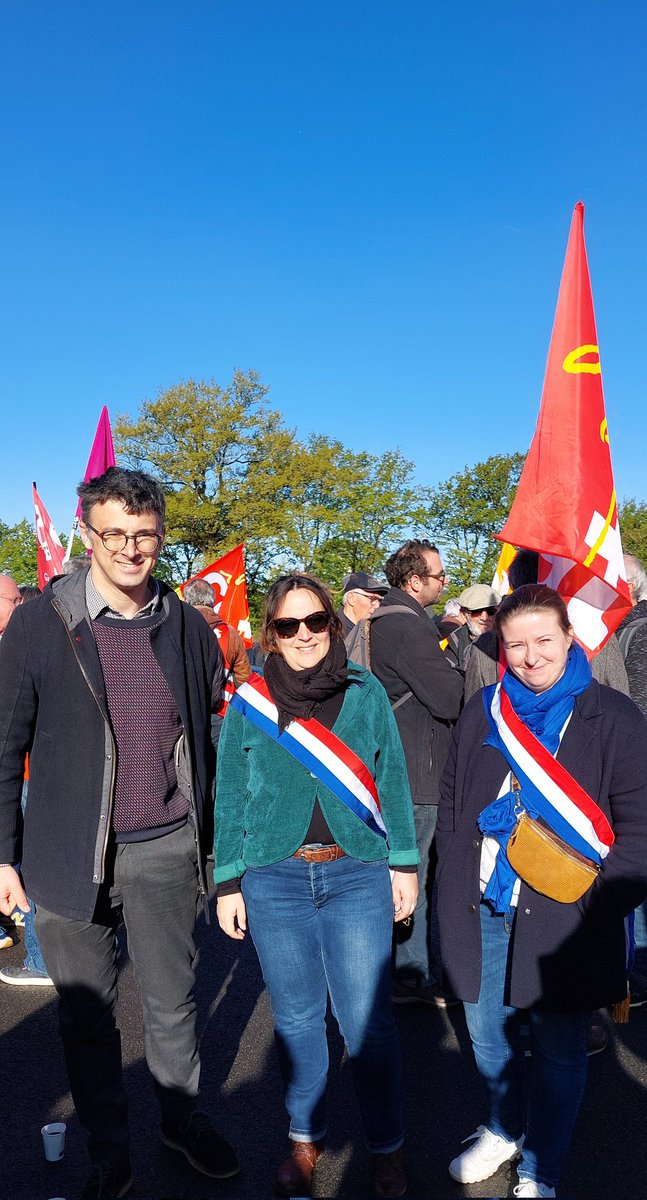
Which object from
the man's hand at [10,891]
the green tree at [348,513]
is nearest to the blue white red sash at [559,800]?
the man's hand at [10,891]

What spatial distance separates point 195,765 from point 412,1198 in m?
1.52

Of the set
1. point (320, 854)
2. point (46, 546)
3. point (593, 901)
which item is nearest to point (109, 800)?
point (320, 854)

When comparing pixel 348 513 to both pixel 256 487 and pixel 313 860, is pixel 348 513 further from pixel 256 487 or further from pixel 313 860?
pixel 313 860

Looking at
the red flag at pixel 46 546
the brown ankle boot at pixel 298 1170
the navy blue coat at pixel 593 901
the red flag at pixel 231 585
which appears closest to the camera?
the navy blue coat at pixel 593 901

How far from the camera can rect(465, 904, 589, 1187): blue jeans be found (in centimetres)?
252

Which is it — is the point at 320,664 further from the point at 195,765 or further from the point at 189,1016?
the point at 189,1016

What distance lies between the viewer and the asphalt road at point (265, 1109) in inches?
115

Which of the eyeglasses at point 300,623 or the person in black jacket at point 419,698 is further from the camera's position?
the person in black jacket at point 419,698

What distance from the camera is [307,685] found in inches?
110

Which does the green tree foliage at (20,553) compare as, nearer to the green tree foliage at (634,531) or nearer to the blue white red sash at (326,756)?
the green tree foliage at (634,531)

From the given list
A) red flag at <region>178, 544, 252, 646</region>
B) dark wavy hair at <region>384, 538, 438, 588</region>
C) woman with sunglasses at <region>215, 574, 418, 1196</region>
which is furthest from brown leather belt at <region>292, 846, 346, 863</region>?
red flag at <region>178, 544, 252, 646</region>

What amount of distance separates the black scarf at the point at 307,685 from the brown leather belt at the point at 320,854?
0.38 m

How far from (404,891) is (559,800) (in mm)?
696

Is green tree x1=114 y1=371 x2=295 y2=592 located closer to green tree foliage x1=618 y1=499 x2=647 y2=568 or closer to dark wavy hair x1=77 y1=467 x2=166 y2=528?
green tree foliage x1=618 y1=499 x2=647 y2=568
